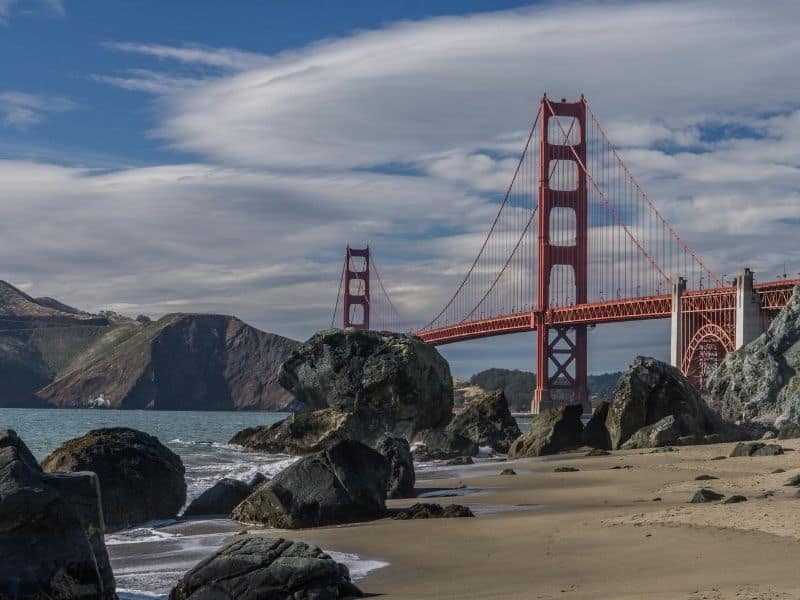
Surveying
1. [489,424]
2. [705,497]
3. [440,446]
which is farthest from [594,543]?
[489,424]

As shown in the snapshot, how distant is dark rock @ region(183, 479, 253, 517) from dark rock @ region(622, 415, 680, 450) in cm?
1245

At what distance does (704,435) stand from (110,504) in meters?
16.3

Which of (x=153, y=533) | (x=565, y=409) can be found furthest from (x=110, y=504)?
(x=565, y=409)

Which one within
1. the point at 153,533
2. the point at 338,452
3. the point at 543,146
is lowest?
the point at 153,533

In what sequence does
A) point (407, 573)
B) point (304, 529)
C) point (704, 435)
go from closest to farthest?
point (407, 573)
point (304, 529)
point (704, 435)

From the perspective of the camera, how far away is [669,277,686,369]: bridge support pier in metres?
56.2

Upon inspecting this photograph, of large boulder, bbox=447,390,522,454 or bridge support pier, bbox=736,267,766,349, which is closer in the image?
large boulder, bbox=447,390,522,454

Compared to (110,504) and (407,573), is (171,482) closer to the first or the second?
(110,504)

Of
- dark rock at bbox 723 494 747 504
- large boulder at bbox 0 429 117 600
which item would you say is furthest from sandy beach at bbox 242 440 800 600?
large boulder at bbox 0 429 117 600

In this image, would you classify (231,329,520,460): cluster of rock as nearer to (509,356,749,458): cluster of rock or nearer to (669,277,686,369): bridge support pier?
(509,356,749,458): cluster of rock

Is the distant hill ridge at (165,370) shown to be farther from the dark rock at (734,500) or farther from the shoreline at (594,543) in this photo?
the dark rock at (734,500)

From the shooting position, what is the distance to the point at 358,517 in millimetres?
→ 13453

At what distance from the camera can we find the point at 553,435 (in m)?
26.9

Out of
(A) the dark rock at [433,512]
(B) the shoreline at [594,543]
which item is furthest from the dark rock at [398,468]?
(A) the dark rock at [433,512]
